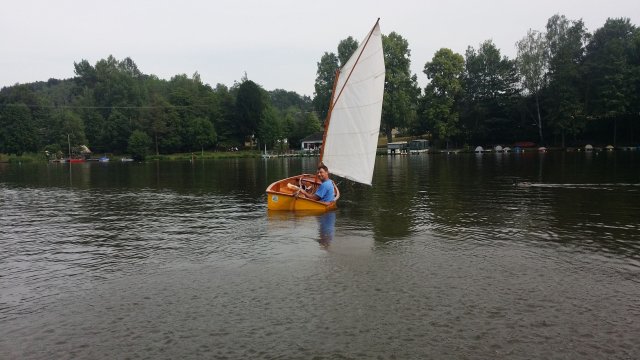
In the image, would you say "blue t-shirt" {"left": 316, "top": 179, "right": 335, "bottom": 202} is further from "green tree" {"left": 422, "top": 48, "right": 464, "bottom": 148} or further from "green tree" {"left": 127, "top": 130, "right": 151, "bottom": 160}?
"green tree" {"left": 127, "top": 130, "right": 151, "bottom": 160}

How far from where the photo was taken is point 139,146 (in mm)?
123438

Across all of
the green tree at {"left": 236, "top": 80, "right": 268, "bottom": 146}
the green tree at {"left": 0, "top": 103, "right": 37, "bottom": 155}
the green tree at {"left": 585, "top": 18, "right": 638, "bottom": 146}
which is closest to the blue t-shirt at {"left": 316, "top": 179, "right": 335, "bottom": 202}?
the green tree at {"left": 585, "top": 18, "right": 638, "bottom": 146}

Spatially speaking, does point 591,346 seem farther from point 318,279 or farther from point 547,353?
point 318,279

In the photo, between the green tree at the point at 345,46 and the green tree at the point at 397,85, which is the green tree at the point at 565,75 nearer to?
the green tree at the point at 397,85

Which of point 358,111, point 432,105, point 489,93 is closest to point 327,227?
point 358,111

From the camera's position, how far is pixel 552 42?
10350 cm

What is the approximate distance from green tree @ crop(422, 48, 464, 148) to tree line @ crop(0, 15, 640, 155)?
0.83 feet

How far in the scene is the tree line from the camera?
99875 mm

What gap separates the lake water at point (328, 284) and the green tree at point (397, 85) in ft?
313

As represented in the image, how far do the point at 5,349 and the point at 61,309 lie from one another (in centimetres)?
203

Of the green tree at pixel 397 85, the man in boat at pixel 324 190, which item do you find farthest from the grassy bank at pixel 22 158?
the man in boat at pixel 324 190

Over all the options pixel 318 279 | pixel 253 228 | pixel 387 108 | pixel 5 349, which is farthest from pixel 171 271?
pixel 387 108

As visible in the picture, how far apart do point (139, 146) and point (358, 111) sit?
109 m

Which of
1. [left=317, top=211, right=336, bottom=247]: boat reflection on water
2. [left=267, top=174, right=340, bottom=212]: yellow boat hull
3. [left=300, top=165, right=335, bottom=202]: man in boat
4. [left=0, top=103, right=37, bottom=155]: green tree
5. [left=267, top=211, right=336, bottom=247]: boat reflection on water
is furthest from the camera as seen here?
[left=0, top=103, right=37, bottom=155]: green tree
